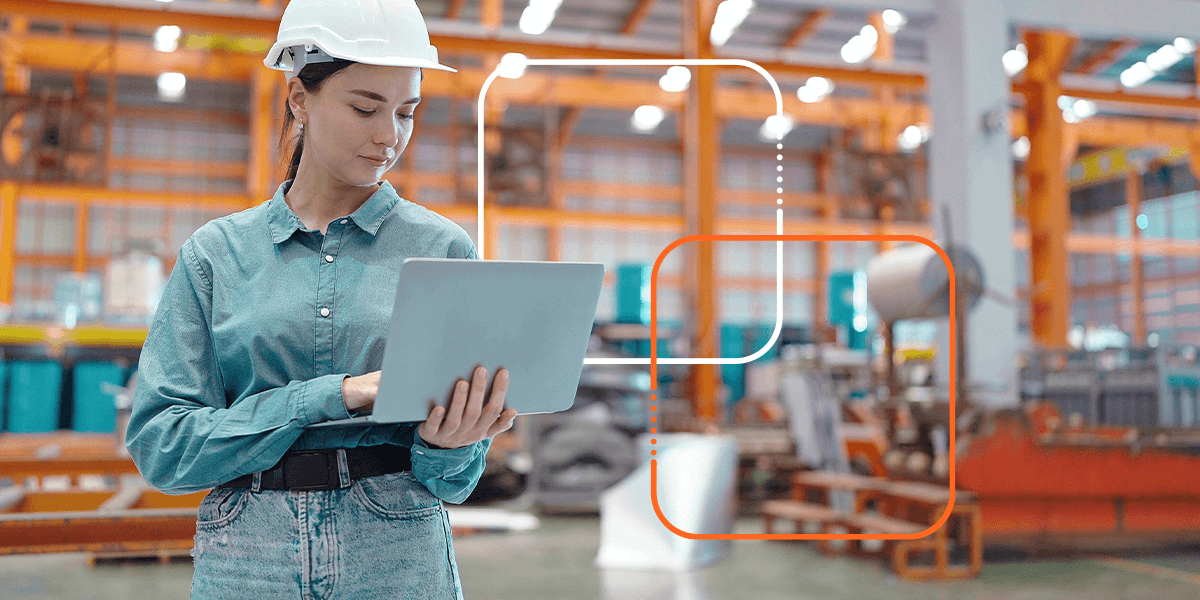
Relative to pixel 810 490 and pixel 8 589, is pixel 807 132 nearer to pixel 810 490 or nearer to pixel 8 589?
pixel 810 490

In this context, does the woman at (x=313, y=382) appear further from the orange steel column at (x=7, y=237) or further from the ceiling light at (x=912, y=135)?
the ceiling light at (x=912, y=135)

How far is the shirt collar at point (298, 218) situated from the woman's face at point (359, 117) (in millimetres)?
31

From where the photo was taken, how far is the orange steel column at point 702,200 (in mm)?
8203

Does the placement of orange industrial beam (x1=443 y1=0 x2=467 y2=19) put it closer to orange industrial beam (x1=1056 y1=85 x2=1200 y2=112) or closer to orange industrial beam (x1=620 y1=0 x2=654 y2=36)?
orange industrial beam (x1=620 y1=0 x2=654 y2=36)

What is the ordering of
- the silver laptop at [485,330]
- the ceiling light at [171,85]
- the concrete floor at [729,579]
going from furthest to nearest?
the ceiling light at [171,85] → the concrete floor at [729,579] → the silver laptop at [485,330]

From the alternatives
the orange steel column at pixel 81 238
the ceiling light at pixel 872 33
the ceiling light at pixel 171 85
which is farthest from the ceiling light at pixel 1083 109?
the orange steel column at pixel 81 238

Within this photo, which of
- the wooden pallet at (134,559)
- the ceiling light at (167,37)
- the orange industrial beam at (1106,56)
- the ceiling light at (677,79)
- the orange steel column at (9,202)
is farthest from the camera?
the orange industrial beam at (1106,56)

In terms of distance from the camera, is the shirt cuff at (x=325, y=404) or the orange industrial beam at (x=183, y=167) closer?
the shirt cuff at (x=325, y=404)

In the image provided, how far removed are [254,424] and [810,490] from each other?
5823 millimetres

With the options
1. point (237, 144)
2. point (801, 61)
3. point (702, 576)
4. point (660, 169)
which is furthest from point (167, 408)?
point (660, 169)

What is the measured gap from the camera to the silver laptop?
3.00ft

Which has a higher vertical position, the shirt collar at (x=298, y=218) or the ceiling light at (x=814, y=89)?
the ceiling light at (x=814, y=89)

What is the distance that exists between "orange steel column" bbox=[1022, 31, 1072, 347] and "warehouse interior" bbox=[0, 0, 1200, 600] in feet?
0.11

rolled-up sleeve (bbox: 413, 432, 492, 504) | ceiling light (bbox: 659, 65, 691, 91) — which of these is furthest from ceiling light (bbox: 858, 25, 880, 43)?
rolled-up sleeve (bbox: 413, 432, 492, 504)
